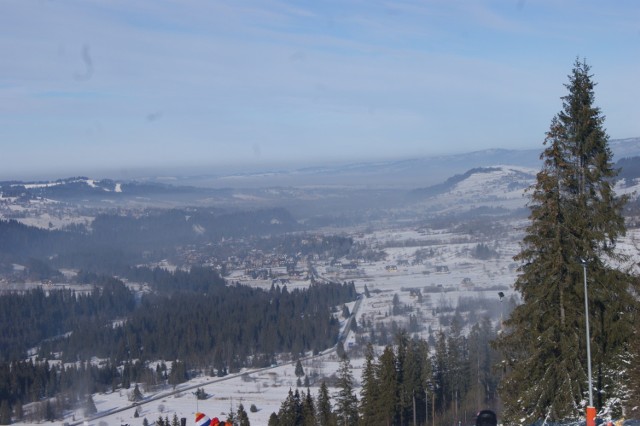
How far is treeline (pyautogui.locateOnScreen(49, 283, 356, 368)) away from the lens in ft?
188

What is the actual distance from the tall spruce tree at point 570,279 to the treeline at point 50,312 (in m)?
54.1

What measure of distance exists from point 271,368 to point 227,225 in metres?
99.7

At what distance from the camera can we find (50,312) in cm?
7462

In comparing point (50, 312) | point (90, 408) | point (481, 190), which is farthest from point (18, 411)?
point (481, 190)

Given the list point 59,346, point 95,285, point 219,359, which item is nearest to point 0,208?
point 95,285

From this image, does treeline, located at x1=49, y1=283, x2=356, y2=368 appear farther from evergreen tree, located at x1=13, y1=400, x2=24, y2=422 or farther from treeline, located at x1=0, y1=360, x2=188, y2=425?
evergreen tree, located at x1=13, y1=400, x2=24, y2=422

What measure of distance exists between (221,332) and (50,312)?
22.9m

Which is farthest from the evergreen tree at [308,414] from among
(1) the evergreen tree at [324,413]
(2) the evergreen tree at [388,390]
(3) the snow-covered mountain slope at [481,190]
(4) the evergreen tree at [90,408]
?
(3) the snow-covered mountain slope at [481,190]

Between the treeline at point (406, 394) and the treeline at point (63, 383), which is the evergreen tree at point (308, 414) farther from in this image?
Result: the treeline at point (63, 383)

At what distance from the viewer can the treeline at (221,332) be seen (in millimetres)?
57281

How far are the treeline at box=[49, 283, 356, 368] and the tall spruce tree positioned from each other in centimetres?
3896

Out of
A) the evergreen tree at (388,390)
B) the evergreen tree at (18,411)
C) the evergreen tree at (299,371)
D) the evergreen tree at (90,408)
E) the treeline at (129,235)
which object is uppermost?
the evergreen tree at (388,390)

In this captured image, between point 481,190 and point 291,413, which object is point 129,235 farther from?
point 291,413

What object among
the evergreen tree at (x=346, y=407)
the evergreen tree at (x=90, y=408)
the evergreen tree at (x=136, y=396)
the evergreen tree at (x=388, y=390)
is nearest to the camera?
the evergreen tree at (x=388, y=390)
